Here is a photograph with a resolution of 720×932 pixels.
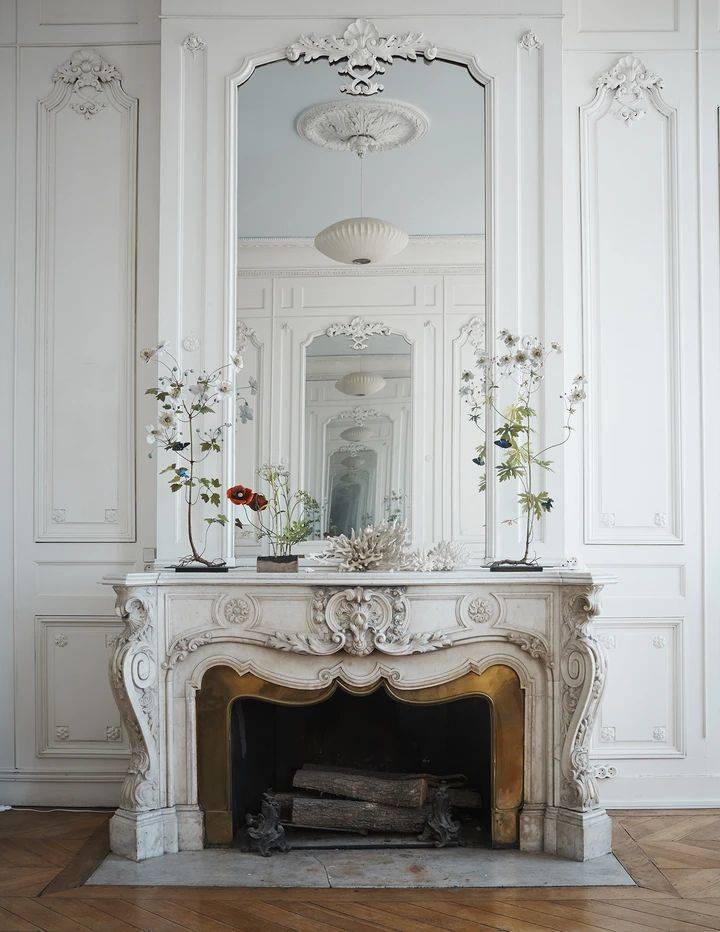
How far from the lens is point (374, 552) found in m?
3.42

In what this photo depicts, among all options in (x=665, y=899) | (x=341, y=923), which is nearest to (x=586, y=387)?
(x=665, y=899)

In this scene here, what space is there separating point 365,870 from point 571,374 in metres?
2.19

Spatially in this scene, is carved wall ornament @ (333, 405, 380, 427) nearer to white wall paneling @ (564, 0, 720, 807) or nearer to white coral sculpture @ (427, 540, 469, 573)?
white coral sculpture @ (427, 540, 469, 573)

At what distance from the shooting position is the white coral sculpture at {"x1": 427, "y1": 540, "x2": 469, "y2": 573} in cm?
345

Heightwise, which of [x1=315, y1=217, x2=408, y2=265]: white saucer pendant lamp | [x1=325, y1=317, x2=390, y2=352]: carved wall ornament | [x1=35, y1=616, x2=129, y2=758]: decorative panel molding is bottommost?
[x1=35, y1=616, x2=129, y2=758]: decorative panel molding

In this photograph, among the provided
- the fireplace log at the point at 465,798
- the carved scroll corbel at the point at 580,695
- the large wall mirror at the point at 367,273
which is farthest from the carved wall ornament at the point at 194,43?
the fireplace log at the point at 465,798

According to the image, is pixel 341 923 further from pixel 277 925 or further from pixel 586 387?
pixel 586 387

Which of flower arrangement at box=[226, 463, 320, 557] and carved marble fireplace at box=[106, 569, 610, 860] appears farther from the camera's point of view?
flower arrangement at box=[226, 463, 320, 557]

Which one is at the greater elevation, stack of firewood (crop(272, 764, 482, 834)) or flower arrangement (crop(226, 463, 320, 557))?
flower arrangement (crop(226, 463, 320, 557))

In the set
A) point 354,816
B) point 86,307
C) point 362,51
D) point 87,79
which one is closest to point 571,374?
point 362,51

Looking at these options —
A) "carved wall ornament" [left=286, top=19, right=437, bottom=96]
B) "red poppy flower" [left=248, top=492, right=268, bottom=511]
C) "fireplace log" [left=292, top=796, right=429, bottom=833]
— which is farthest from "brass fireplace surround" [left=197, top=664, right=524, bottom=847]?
"carved wall ornament" [left=286, top=19, right=437, bottom=96]

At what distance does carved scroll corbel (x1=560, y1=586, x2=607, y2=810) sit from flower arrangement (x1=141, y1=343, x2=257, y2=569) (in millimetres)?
1388

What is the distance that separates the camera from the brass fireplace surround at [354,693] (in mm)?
3336

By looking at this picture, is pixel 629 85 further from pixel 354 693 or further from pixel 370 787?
pixel 370 787
